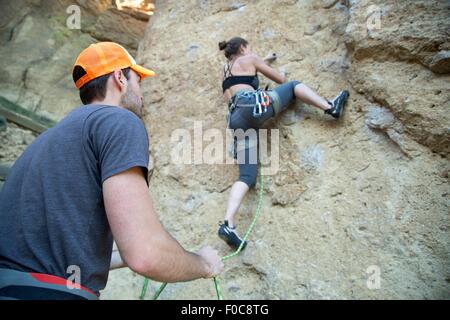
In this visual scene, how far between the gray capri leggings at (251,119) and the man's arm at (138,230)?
2.06m

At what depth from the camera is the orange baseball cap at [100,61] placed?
1.67 meters

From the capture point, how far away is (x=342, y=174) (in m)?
3.02

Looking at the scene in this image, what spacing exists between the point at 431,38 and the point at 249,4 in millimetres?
2279

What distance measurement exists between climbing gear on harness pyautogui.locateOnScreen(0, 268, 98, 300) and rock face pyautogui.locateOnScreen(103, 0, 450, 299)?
187 cm

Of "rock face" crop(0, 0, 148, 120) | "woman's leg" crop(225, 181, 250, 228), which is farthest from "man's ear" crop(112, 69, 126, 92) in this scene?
"rock face" crop(0, 0, 148, 120)

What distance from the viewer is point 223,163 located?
12.5 feet

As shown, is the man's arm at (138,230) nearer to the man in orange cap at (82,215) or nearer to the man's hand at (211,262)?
the man in orange cap at (82,215)

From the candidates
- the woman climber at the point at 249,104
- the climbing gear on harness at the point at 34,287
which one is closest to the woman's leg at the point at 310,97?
the woman climber at the point at 249,104

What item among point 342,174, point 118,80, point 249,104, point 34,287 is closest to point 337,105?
point 342,174

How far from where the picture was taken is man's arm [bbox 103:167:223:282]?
1.21 m

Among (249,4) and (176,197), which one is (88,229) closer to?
(176,197)

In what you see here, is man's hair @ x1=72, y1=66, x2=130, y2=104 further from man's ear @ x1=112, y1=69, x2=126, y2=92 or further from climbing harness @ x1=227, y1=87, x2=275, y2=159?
climbing harness @ x1=227, y1=87, x2=275, y2=159

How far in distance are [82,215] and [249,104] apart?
88.2 inches
